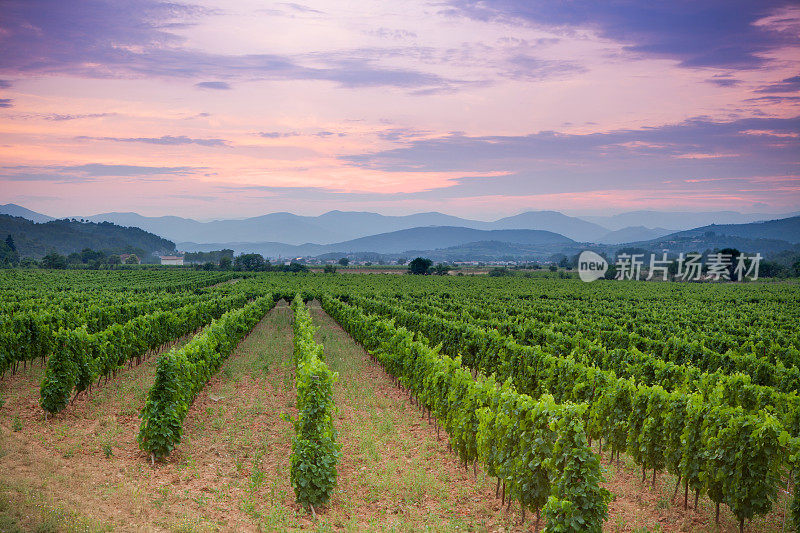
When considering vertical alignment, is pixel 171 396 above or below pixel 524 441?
below

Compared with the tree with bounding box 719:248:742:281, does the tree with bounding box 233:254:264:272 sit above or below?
below

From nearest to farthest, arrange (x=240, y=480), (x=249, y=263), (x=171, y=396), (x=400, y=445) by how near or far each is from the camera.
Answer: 1. (x=240, y=480)
2. (x=171, y=396)
3. (x=400, y=445)
4. (x=249, y=263)

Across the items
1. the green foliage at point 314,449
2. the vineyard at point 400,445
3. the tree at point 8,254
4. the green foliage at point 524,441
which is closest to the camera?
the green foliage at point 524,441

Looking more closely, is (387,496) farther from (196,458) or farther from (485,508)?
(196,458)

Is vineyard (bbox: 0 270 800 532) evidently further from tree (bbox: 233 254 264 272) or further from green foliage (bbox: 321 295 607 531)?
tree (bbox: 233 254 264 272)

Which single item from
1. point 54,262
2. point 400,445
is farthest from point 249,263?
point 400,445

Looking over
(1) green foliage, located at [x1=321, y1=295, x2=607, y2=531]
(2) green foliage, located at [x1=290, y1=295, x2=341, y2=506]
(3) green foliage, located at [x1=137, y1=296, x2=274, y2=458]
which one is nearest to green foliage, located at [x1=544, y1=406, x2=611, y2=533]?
(1) green foliage, located at [x1=321, y1=295, x2=607, y2=531]

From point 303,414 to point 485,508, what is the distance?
14.4 ft

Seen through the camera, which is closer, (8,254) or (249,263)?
(249,263)

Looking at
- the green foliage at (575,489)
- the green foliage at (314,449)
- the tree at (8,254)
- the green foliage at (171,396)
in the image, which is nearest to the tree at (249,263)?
the tree at (8,254)

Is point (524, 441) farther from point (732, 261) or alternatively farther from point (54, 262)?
point (54, 262)

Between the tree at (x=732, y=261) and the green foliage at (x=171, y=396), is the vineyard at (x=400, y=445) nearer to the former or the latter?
the green foliage at (x=171, y=396)

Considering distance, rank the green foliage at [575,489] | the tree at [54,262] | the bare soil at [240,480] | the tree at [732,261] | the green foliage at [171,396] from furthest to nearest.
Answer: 1. the tree at [54,262]
2. the tree at [732,261]
3. the green foliage at [171,396]
4. the bare soil at [240,480]
5. the green foliage at [575,489]

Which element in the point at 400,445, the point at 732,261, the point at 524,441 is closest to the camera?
the point at 524,441
